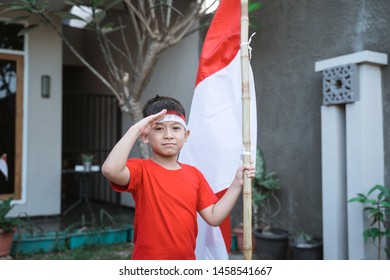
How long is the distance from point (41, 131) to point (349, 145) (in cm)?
469

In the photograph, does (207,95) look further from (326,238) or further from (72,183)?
(72,183)

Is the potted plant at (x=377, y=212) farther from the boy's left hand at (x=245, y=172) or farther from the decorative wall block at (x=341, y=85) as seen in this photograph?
the boy's left hand at (x=245, y=172)

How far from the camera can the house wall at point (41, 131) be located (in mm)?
6602

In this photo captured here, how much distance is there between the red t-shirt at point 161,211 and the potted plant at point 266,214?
2.95 meters

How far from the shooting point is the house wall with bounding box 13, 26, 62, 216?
660 cm

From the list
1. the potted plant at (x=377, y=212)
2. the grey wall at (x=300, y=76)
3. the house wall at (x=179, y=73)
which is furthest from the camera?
the house wall at (x=179, y=73)

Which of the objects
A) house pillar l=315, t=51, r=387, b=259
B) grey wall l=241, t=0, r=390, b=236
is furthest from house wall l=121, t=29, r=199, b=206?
house pillar l=315, t=51, r=387, b=259

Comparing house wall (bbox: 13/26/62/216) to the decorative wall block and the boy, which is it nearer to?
the decorative wall block

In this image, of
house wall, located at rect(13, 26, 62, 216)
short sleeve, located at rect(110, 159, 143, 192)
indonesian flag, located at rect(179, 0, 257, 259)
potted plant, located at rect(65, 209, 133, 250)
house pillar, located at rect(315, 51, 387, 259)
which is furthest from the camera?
house wall, located at rect(13, 26, 62, 216)

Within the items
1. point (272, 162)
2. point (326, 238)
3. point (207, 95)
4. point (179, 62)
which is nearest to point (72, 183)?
point (179, 62)

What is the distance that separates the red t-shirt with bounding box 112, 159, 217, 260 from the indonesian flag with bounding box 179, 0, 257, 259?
505 millimetres

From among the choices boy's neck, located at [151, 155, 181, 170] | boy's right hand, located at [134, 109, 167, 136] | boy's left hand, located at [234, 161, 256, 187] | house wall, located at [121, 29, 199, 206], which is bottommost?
boy's left hand, located at [234, 161, 256, 187]

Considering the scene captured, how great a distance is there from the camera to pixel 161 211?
6.57ft

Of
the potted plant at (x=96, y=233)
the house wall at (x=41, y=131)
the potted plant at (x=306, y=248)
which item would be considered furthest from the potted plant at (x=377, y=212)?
the house wall at (x=41, y=131)
